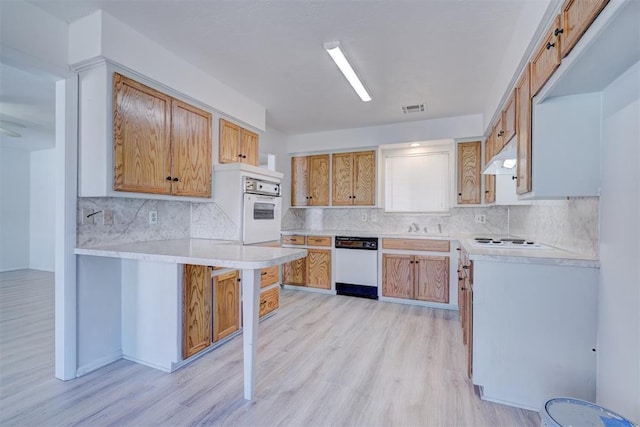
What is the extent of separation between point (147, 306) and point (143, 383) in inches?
21.9

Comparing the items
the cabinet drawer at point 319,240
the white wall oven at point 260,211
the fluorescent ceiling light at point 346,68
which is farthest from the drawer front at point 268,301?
the fluorescent ceiling light at point 346,68

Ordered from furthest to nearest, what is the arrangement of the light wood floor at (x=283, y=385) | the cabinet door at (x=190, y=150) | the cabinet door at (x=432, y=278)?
the cabinet door at (x=432, y=278)
the cabinet door at (x=190, y=150)
the light wood floor at (x=283, y=385)

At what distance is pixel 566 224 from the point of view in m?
2.16

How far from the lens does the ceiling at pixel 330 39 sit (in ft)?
6.28

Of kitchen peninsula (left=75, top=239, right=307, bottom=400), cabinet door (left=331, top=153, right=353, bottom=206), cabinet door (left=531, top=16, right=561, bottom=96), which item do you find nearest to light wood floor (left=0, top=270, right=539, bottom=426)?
kitchen peninsula (left=75, top=239, right=307, bottom=400)

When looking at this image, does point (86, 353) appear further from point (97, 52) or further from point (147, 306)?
point (97, 52)

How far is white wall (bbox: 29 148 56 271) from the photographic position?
228 inches

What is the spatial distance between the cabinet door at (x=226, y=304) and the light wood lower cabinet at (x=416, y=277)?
215 cm

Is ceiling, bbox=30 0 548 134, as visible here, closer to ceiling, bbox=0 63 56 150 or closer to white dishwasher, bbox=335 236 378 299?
ceiling, bbox=0 63 56 150

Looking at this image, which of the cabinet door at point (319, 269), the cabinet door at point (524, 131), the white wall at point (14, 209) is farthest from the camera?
the white wall at point (14, 209)

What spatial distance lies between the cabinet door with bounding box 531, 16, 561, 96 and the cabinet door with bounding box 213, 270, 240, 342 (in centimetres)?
274

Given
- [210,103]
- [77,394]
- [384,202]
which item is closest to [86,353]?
Answer: [77,394]

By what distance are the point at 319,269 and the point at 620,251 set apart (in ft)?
11.4

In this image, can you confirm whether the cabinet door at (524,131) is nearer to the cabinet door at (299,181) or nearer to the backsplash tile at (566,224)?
the backsplash tile at (566,224)
